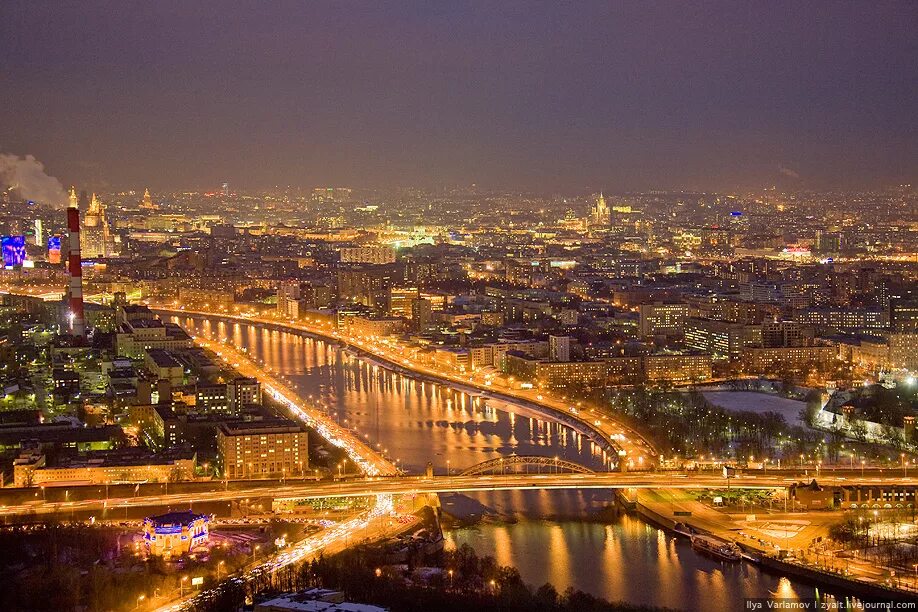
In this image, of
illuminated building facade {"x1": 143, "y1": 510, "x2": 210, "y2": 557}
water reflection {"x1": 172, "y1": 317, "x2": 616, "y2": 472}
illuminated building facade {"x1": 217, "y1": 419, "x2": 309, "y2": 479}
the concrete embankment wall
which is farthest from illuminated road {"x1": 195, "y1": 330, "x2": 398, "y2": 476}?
the concrete embankment wall

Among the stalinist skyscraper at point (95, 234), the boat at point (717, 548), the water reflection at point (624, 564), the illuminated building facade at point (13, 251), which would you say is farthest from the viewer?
the stalinist skyscraper at point (95, 234)

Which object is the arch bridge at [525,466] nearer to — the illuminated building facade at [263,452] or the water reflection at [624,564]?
the water reflection at [624,564]

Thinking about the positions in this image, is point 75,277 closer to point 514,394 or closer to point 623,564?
point 514,394

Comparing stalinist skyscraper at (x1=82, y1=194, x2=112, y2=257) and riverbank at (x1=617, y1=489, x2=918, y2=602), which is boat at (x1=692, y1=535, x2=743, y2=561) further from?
stalinist skyscraper at (x1=82, y1=194, x2=112, y2=257)

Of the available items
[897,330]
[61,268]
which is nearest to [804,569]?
[897,330]

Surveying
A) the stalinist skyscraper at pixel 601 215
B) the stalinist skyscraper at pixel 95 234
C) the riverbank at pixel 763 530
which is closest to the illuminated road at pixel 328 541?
the riverbank at pixel 763 530
